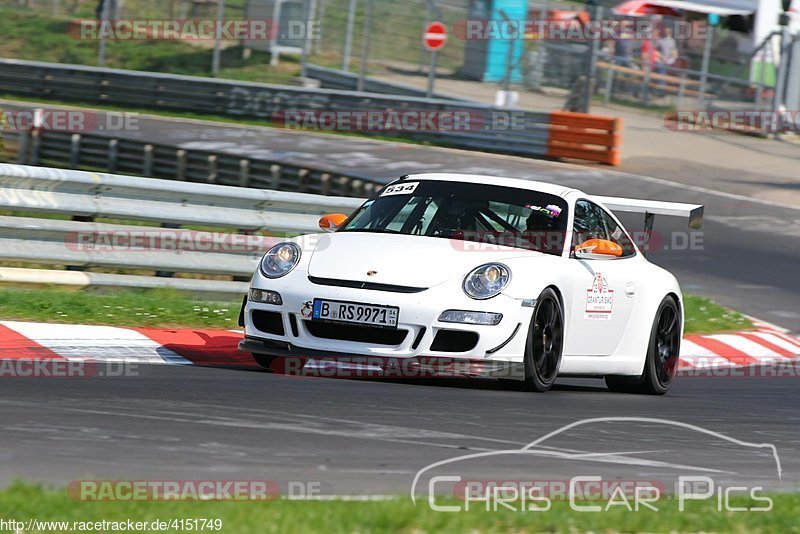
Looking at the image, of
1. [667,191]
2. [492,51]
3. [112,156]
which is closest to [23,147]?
[112,156]

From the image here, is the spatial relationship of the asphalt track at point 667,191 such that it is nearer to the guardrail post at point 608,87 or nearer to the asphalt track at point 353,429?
the asphalt track at point 353,429

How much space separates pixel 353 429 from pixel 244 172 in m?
15.3

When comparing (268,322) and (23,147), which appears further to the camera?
(23,147)

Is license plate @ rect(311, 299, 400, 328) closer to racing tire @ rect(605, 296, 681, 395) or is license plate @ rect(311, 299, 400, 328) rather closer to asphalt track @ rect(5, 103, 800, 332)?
racing tire @ rect(605, 296, 681, 395)

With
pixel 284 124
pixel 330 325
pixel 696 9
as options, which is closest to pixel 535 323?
pixel 330 325

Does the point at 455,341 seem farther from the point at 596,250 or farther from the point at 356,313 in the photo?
the point at 596,250

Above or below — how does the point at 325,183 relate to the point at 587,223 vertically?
below

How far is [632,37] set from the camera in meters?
32.2

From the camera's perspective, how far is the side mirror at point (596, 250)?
8117 mm

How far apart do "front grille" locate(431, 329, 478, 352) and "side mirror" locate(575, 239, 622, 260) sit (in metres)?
1.16

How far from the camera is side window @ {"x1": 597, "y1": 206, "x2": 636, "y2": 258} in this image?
9062 mm

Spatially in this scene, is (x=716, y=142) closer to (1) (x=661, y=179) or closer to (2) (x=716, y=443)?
(1) (x=661, y=179)

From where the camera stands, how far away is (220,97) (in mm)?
30328

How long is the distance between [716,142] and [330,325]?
2309 cm
